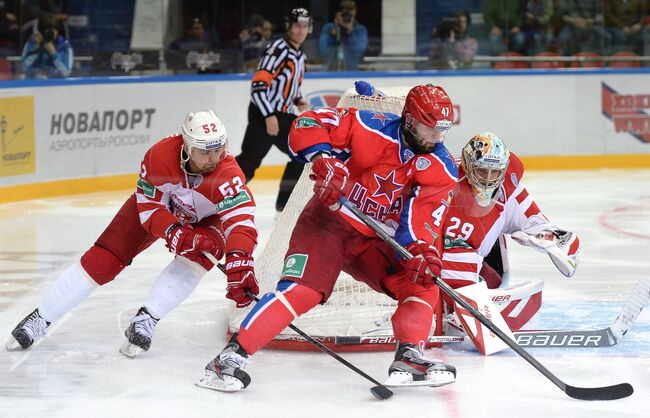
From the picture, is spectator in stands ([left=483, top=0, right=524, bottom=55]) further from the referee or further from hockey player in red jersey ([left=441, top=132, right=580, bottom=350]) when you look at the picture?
hockey player in red jersey ([left=441, top=132, right=580, bottom=350])

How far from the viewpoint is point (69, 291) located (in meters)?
4.27

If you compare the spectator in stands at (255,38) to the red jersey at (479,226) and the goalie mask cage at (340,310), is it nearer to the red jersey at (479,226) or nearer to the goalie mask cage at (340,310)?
the goalie mask cage at (340,310)

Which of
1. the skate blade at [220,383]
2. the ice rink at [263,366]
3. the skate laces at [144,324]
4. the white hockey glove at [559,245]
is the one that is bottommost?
the ice rink at [263,366]

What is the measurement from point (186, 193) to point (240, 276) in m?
0.45

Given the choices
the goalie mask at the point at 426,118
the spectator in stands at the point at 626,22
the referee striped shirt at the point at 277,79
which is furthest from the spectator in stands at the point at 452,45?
the goalie mask at the point at 426,118

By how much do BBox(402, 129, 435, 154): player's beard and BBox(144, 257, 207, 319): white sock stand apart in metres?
0.90

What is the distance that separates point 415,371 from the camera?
375cm

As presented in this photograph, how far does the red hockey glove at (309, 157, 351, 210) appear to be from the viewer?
366 centimetres

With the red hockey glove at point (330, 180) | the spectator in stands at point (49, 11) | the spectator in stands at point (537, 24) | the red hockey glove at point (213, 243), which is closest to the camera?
the red hockey glove at point (330, 180)

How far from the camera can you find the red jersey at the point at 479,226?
4.32m

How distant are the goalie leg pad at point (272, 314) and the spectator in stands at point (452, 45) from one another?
6657 millimetres

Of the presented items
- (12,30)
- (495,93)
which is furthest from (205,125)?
(495,93)

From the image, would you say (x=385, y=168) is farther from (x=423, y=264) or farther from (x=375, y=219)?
(x=423, y=264)

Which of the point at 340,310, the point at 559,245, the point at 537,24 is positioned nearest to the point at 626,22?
the point at 537,24
